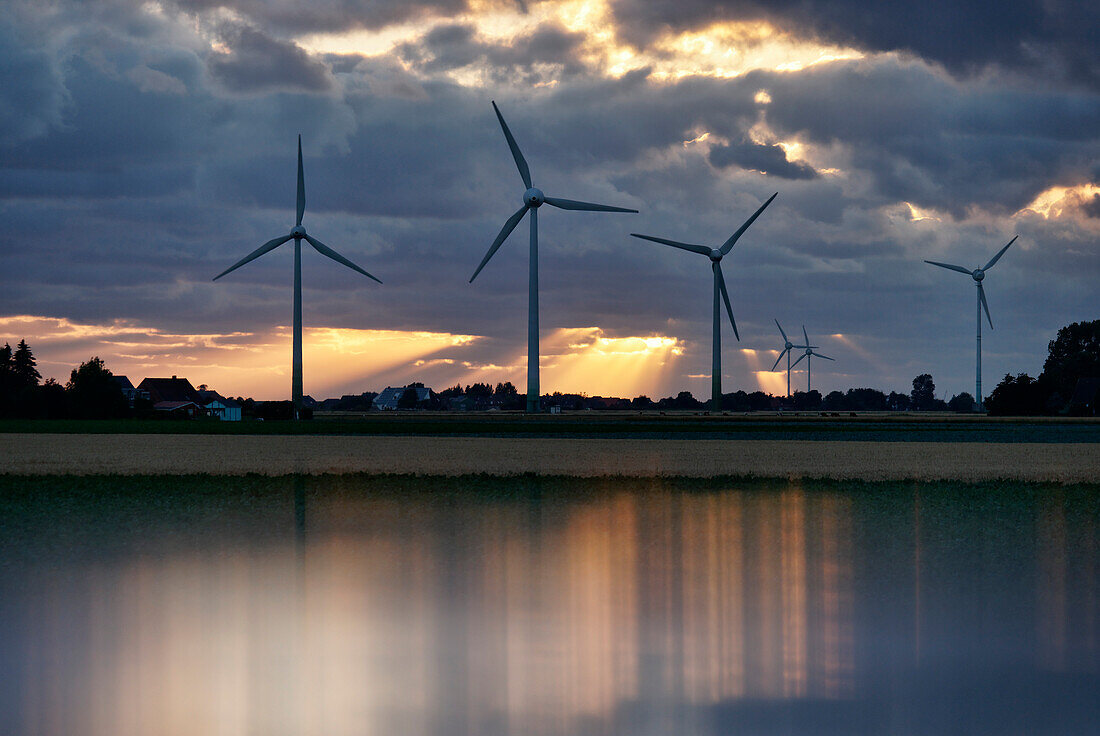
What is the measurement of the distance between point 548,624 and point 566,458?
4085 cm

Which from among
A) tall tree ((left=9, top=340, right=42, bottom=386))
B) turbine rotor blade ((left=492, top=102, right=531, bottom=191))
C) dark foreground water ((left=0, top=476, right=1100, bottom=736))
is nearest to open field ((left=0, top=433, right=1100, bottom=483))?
dark foreground water ((left=0, top=476, right=1100, bottom=736))

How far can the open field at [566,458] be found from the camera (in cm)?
4809

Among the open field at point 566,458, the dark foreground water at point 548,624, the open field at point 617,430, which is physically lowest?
the dark foreground water at point 548,624

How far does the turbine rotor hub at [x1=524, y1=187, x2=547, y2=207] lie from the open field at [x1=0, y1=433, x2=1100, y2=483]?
55453mm

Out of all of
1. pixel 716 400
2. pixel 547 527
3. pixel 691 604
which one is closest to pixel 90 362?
pixel 716 400

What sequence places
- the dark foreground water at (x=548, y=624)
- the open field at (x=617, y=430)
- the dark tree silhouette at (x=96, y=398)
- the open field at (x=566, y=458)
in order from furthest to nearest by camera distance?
the dark tree silhouette at (x=96, y=398)
the open field at (x=617, y=430)
the open field at (x=566, y=458)
the dark foreground water at (x=548, y=624)

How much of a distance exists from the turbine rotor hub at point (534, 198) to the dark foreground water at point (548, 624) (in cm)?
10101

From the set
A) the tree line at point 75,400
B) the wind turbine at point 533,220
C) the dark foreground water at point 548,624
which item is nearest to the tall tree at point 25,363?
the tree line at point 75,400

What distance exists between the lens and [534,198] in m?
129

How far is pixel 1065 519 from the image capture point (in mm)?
30359

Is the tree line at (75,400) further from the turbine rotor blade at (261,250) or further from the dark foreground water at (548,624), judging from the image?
the dark foreground water at (548,624)

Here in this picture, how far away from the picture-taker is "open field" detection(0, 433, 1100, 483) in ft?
158

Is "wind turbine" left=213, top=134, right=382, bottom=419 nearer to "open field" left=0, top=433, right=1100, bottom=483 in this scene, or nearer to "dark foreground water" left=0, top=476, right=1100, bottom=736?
"open field" left=0, top=433, right=1100, bottom=483

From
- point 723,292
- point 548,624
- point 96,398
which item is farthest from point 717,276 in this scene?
point 548,624
